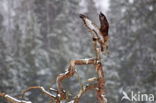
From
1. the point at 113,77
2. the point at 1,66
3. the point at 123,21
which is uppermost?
the point at 123,21

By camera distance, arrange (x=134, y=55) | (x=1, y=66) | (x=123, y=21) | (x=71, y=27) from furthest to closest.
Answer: (x=71, y=27) < (x=123, y=21) < (x=134, y=55) < (x=1, y=66)

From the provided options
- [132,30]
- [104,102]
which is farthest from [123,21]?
[104,102]

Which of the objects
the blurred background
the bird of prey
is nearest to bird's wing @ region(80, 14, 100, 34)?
the bird of prey

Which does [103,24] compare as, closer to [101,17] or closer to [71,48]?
[101,17]

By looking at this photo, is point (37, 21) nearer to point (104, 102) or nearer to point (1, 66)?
point (1, 66)

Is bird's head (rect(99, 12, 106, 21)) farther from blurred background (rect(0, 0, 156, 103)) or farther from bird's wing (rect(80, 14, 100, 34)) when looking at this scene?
blurred background (rect(0, 0, 156, 103))

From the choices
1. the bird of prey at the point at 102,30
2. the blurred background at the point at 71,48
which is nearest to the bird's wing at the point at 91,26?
the bird of prey at the point at 102,30

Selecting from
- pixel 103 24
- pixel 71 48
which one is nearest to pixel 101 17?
pixel 103 24

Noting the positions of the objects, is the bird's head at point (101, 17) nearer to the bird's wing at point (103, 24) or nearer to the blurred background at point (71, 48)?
the bird's wing at point (103, 24)
